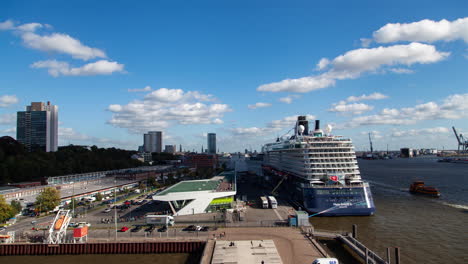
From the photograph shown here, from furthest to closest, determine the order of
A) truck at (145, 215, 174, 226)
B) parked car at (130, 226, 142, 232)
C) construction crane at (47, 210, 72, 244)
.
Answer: truck at (145, 215, 174, 226)
parked car at (130, 226, 142, 232)
construction crane at (47, 210, 72, 244)

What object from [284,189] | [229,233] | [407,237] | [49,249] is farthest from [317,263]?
[284,189]

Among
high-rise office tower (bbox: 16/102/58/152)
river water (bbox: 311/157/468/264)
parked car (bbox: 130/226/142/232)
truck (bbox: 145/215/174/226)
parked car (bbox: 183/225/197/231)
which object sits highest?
high-rise office tower (bbox: 16/102/58/152)

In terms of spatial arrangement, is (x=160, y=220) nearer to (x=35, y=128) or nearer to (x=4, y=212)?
(x=4, y=212)

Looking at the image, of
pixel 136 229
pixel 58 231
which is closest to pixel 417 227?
pixel 136 229

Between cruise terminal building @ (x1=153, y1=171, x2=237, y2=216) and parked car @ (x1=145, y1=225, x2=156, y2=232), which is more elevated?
cruise terminal building @ (x1=153, y1=171, x2=237, y2=216)

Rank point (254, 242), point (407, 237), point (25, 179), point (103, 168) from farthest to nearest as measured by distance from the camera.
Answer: point (103, 168) < point (25, 179) < point (407, 237) < point (254, 242)

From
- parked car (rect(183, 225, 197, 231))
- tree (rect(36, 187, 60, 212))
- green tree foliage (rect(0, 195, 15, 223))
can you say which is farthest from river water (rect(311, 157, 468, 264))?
green tree foliage (rect(0, 195, 15, 223))

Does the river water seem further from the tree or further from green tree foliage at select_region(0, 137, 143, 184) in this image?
green tree foliage at select_region(0, 137, 143, 184)

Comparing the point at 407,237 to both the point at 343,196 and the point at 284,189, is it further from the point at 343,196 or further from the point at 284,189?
the point at 284,189

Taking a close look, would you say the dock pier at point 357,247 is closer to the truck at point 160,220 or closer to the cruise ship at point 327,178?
the cruise ship at point 327,178
